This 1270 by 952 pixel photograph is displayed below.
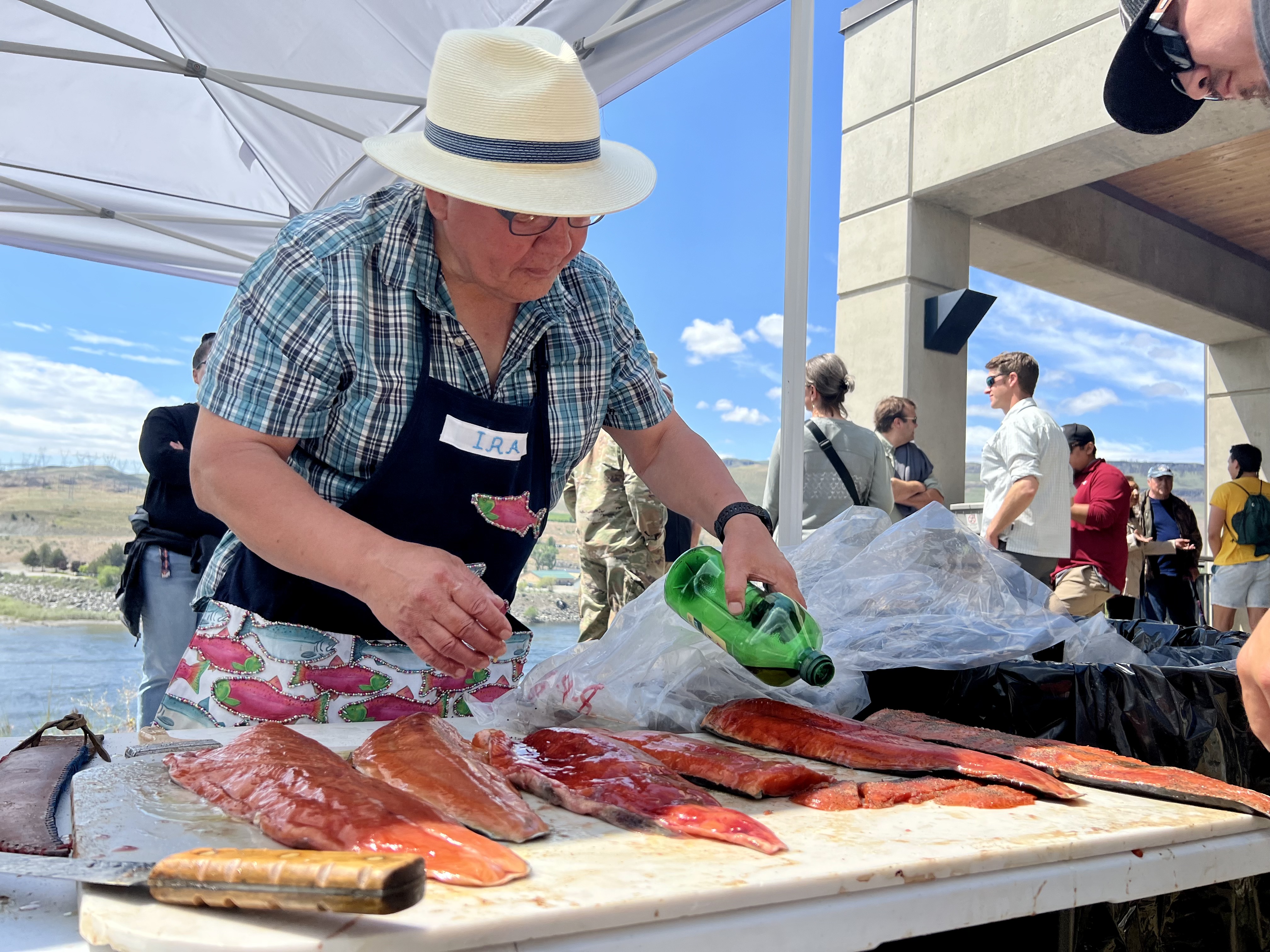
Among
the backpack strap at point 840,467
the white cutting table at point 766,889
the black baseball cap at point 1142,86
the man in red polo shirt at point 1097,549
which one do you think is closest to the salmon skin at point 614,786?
the white cutting table at point 766,889

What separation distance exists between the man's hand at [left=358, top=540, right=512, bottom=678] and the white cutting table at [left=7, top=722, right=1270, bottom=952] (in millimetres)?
281

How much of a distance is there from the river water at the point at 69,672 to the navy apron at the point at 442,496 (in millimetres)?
2494

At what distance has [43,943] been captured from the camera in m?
0.86

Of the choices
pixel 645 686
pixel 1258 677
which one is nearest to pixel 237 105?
pixel 645 686

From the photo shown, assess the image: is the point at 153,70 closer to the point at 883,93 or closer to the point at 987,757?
the point at 987,757

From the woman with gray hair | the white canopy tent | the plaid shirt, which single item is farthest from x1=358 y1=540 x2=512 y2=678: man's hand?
the woman with gray hair

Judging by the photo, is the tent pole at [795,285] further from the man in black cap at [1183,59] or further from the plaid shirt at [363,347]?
the man in black cap at [1183,59]

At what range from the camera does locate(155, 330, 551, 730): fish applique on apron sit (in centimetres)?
178

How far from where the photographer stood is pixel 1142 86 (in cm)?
140

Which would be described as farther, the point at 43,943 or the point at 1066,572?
the point at 1066,572

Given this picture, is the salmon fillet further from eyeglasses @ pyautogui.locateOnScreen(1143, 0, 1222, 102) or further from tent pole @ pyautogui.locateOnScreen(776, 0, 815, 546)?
tent pole @ pyautogui.locateOnScreen(776, 0, 815, 546)

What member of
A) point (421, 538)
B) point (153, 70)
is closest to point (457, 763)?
point (421, 538)

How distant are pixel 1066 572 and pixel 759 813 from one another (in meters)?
5.39

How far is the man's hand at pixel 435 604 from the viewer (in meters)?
1.39
